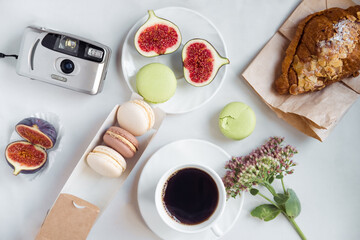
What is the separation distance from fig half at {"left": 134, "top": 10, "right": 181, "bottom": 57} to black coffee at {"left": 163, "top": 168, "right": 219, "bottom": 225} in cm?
47

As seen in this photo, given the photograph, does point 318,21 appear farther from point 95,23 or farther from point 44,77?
point 44,77

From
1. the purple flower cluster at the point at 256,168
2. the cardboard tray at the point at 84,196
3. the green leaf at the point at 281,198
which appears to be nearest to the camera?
the cardboard tray at the point at 84,196

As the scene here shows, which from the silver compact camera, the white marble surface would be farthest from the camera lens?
the white marble surface

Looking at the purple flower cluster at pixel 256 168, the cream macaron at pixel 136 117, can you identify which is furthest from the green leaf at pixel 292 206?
the cream macaron at pixel 136 117

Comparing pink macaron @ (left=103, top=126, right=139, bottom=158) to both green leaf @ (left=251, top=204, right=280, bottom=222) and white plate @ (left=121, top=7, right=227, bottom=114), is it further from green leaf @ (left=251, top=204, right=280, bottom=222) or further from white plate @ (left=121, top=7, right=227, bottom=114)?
green leaf @ (left=251, top=204, right=280, bottom=222)

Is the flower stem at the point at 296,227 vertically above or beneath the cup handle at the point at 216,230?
above

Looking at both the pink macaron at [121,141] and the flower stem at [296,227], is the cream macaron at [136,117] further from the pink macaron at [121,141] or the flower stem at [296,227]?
the flower stem at [296,227]

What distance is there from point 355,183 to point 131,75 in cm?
107

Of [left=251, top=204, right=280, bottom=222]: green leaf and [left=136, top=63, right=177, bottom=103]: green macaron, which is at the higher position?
[left=136, top=63, right=177, bottom=103]: green macaron

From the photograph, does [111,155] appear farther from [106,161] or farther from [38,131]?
[38,131]

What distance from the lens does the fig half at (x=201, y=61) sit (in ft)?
4.82

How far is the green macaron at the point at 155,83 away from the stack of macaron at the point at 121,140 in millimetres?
49

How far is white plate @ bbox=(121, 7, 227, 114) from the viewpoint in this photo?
1492 millimetres

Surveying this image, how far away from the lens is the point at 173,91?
1.47 metres
